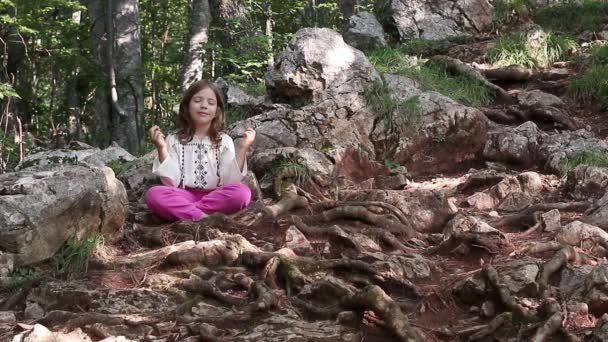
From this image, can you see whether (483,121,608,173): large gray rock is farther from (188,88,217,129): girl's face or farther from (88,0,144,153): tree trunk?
(88,0,144,153): tree trunk

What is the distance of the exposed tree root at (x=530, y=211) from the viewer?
555 cm

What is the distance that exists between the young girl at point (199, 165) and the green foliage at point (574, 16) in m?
9.57

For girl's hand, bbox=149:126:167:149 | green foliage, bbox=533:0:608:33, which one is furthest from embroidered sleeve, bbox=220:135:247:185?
green foliage, bbox=533:0:608:33

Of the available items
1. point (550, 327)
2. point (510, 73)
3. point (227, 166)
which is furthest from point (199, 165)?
point (510, 73)

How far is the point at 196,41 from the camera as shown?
11.6 m

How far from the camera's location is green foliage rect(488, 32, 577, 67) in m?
10.8

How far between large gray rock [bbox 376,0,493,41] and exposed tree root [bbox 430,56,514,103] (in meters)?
3.11

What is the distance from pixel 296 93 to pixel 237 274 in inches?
167

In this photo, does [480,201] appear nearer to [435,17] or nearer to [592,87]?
[592,87]

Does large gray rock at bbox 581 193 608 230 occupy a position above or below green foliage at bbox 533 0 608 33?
below

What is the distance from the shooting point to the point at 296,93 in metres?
8.17

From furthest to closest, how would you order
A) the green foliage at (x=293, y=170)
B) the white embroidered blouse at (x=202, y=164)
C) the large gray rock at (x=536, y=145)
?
the large gray rock at (x=536, y=145)
the green foliage at (x=293, y=170)
the white embroidered blouse at (x=202, y=164)

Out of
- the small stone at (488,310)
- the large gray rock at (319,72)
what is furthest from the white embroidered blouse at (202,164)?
the small stone at (488,310)

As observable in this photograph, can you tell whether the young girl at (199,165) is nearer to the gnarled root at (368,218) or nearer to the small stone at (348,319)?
the gnarled root at (368,218)
